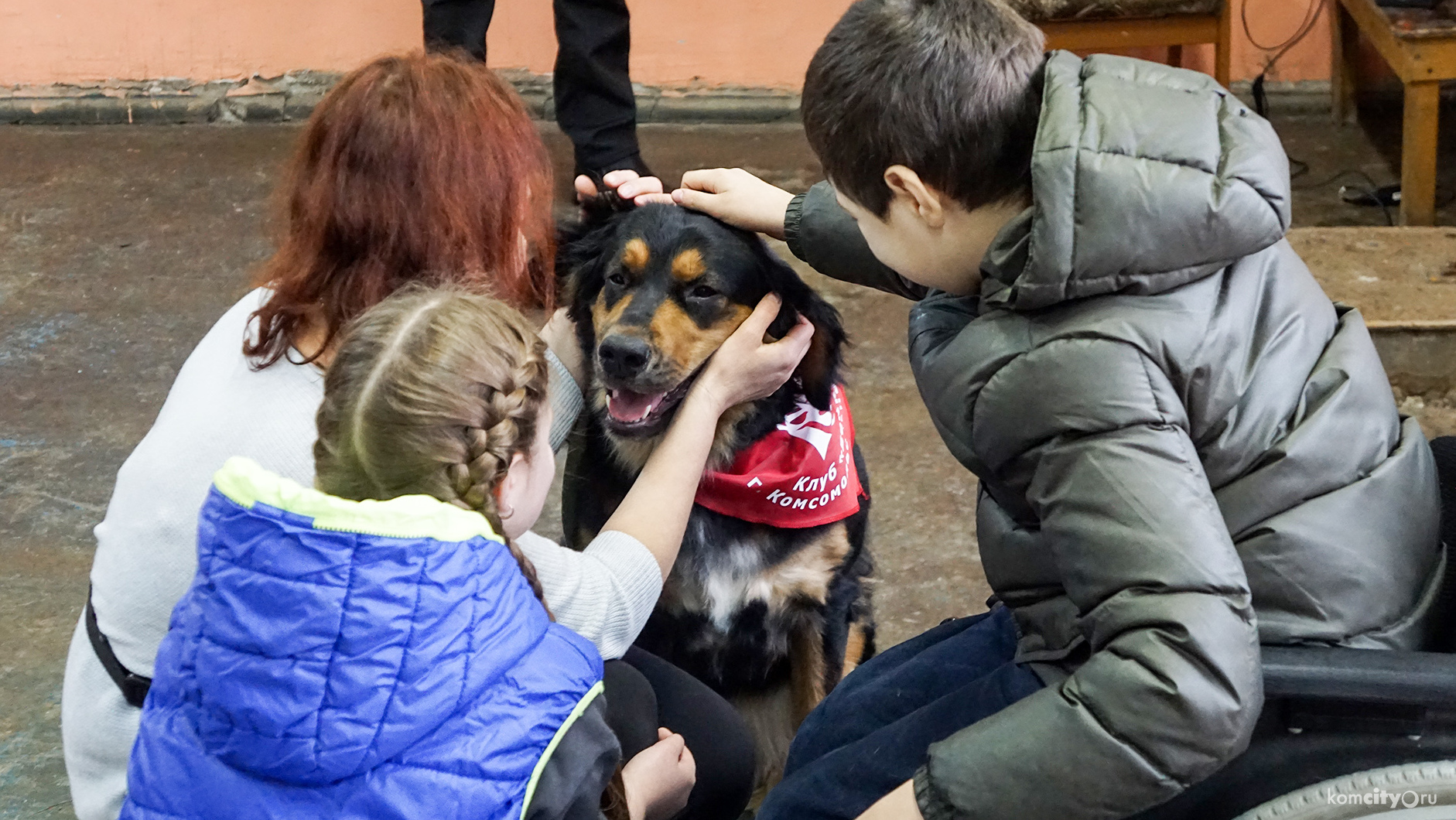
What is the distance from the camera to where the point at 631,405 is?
1916 millimetres

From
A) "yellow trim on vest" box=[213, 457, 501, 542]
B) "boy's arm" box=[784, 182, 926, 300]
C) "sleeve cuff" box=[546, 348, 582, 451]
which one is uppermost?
"boy's arm" box=[784, 182, 926, 300]

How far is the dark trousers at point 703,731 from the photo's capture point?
1722 millimetres

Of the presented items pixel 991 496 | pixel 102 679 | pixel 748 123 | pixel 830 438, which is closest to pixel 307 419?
pixel 102 679

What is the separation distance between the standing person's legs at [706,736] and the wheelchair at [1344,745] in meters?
0.71

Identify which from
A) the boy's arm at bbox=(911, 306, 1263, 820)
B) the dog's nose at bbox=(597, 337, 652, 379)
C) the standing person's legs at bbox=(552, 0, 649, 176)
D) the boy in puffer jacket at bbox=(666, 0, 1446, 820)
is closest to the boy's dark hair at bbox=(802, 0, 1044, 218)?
the boy in puffer jacket at bbox=(666, 0, 1446, 820)

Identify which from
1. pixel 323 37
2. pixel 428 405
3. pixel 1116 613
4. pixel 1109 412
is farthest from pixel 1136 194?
pixel 323 37

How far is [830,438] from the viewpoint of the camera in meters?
1.92

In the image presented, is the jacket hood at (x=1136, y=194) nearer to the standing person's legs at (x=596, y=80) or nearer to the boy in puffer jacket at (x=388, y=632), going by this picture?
the boy in puffer jacket at (x=388, y=632)

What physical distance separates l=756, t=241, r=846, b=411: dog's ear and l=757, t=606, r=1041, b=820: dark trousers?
520mm

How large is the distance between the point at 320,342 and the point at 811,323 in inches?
29.1

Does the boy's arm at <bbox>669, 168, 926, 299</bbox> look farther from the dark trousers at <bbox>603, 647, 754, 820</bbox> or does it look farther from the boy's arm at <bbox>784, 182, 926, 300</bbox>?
the dark trousers at <bbox>603, 647, 754, 820</bbox>

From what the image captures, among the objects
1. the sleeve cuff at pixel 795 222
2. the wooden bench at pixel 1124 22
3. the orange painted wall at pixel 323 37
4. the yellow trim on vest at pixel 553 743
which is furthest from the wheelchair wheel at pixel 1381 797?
the orange painted wall at pixel 323 37

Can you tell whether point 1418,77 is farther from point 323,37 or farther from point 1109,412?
point 323,37

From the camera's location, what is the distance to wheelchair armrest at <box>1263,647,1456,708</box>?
997 mm
